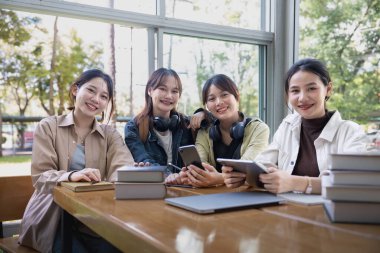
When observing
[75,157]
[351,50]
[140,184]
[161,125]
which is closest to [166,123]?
[161,125]

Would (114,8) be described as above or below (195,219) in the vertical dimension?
above

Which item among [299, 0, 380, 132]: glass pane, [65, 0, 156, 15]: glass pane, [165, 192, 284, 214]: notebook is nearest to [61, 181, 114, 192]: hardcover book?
[165, 192, 284, 214]: notebook

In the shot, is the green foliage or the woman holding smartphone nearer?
the woman holding smartphone

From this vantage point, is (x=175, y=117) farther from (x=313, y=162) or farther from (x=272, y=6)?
(x=272, y=6)

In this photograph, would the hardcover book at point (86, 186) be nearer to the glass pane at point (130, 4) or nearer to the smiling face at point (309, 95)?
the smiling face at point (309, 95)

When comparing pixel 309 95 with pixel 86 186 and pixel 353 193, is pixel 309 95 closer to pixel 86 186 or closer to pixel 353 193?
pixel 353 193

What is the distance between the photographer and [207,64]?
3.49 m

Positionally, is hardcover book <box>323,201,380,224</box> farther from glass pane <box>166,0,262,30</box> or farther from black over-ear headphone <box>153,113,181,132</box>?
glass pane <box>166,0,262,30</box>

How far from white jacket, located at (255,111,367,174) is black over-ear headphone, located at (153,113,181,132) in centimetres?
67

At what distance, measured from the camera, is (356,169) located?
38.0 inches

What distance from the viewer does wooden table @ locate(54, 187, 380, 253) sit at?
756 millimetres

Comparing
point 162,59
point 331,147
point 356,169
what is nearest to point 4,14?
point 162,59

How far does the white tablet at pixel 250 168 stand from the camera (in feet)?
4.21

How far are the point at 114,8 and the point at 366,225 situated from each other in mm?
2578
